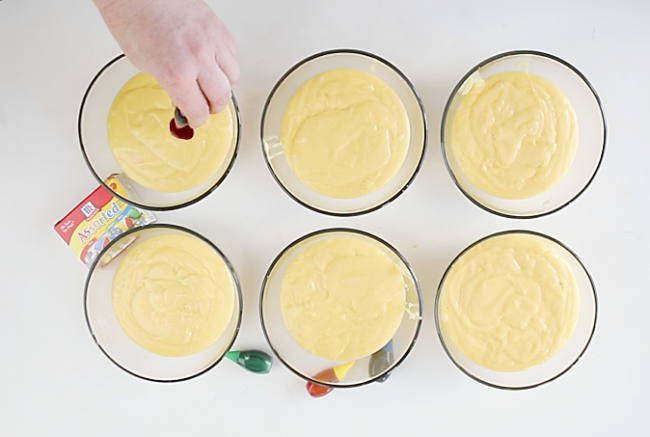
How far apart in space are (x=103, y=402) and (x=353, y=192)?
0.78m

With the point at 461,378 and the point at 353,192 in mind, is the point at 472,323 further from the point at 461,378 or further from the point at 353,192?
the point at 353,192

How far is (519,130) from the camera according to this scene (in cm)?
125

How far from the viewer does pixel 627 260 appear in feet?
4.46

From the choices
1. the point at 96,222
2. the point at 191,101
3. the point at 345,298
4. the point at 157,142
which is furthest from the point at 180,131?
the point at 345,298

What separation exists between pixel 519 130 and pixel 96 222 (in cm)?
98

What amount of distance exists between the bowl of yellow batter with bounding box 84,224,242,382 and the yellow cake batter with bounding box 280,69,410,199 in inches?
11.8

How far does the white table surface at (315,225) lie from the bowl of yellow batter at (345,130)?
0.22 feet

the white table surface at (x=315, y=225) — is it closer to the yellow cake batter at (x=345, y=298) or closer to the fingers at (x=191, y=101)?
the yellow cake batter at (x=345, y=298)

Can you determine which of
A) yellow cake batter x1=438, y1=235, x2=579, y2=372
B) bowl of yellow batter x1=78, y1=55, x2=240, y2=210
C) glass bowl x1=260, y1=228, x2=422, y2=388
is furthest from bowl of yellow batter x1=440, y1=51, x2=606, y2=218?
bowl of yellow batter x1=78, y1=55, x2=240, y2=210

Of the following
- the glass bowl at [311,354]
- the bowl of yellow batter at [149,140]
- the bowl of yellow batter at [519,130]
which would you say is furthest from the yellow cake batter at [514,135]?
the bowl of yellow batter at [149,140]

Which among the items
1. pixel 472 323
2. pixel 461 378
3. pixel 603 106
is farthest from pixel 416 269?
pixel 603 106

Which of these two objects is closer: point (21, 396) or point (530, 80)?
point (530, 80)

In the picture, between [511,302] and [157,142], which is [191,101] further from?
[511,302]

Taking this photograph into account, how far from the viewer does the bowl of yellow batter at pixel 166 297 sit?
129 cm
